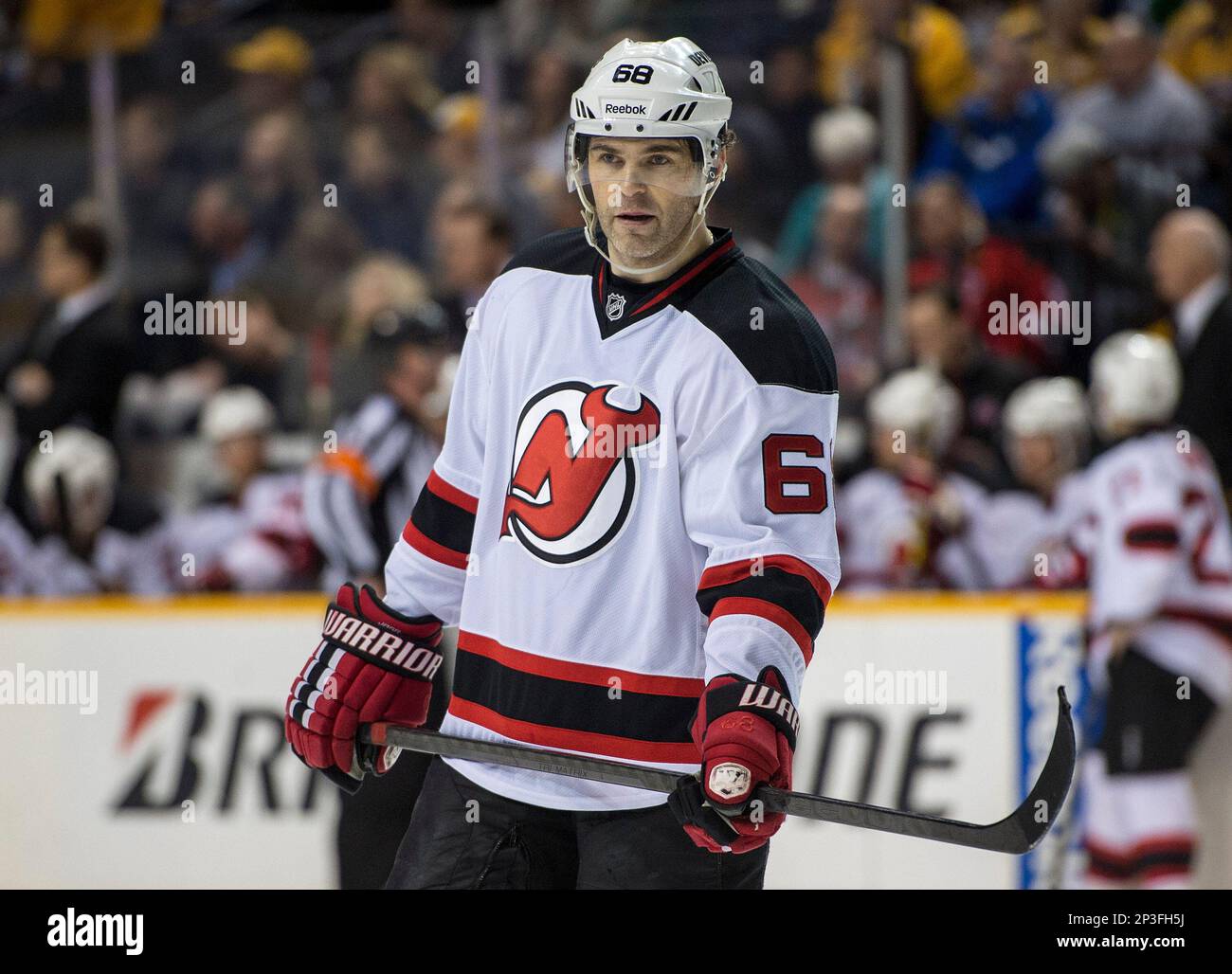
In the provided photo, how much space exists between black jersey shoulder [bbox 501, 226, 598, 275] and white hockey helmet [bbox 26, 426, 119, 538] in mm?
2851

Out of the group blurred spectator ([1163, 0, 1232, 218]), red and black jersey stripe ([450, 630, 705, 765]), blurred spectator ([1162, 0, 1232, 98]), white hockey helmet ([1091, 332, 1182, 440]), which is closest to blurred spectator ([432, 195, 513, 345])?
white hockey helmet ([1091, 332, 1182, 440])

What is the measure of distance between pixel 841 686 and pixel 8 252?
120 inches

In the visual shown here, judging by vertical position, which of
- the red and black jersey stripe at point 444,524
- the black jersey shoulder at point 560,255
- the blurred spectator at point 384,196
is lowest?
the red and black jersey stripe at point 444,524

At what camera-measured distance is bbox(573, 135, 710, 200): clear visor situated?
7.88 ft

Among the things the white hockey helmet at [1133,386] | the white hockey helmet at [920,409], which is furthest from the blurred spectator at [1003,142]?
the white hockey helmet at [1133,386]

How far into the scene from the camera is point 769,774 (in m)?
2.22

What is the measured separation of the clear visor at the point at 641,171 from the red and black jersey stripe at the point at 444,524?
0.46 m

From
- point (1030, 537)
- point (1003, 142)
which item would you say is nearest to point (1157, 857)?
point (1030, 537)

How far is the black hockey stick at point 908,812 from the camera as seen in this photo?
2207 mm

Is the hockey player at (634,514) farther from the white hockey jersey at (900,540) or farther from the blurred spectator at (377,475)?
the white hockey jersey at (900,540)

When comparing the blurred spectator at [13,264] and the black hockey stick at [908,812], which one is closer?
the black hockey stick at [908,812]

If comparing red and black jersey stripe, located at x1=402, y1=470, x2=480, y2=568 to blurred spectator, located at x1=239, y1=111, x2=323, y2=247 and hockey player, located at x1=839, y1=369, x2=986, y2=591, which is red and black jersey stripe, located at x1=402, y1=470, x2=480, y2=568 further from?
blurred spectator, located at x1=239, y1=111, x2=323, y2=247
